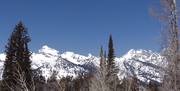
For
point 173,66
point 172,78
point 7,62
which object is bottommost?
point 172,78

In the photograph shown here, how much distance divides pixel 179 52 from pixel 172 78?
4.01 feet

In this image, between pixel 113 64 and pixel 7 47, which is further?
pixel 113 64

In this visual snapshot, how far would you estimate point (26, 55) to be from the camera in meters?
16.9

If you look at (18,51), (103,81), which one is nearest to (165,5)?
(103,81)

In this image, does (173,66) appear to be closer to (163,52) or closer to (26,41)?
(163,52)

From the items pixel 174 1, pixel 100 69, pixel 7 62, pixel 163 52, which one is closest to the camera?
pixel 163 52

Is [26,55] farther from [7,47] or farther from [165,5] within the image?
[165,5]

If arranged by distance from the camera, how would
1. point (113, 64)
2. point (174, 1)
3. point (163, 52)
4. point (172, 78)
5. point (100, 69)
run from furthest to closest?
point (113, 64)
point (100, 69)
point (174, 1)
point (163, 52)
point (172, 78)

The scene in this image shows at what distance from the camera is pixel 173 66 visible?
6215mm

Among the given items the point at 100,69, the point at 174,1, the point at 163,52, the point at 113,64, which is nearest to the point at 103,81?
the point at 100,69

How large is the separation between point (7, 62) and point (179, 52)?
49.2 feet

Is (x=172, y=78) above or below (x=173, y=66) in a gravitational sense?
below

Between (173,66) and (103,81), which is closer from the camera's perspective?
(173,66)

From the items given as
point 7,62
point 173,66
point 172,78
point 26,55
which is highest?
point 26,55
